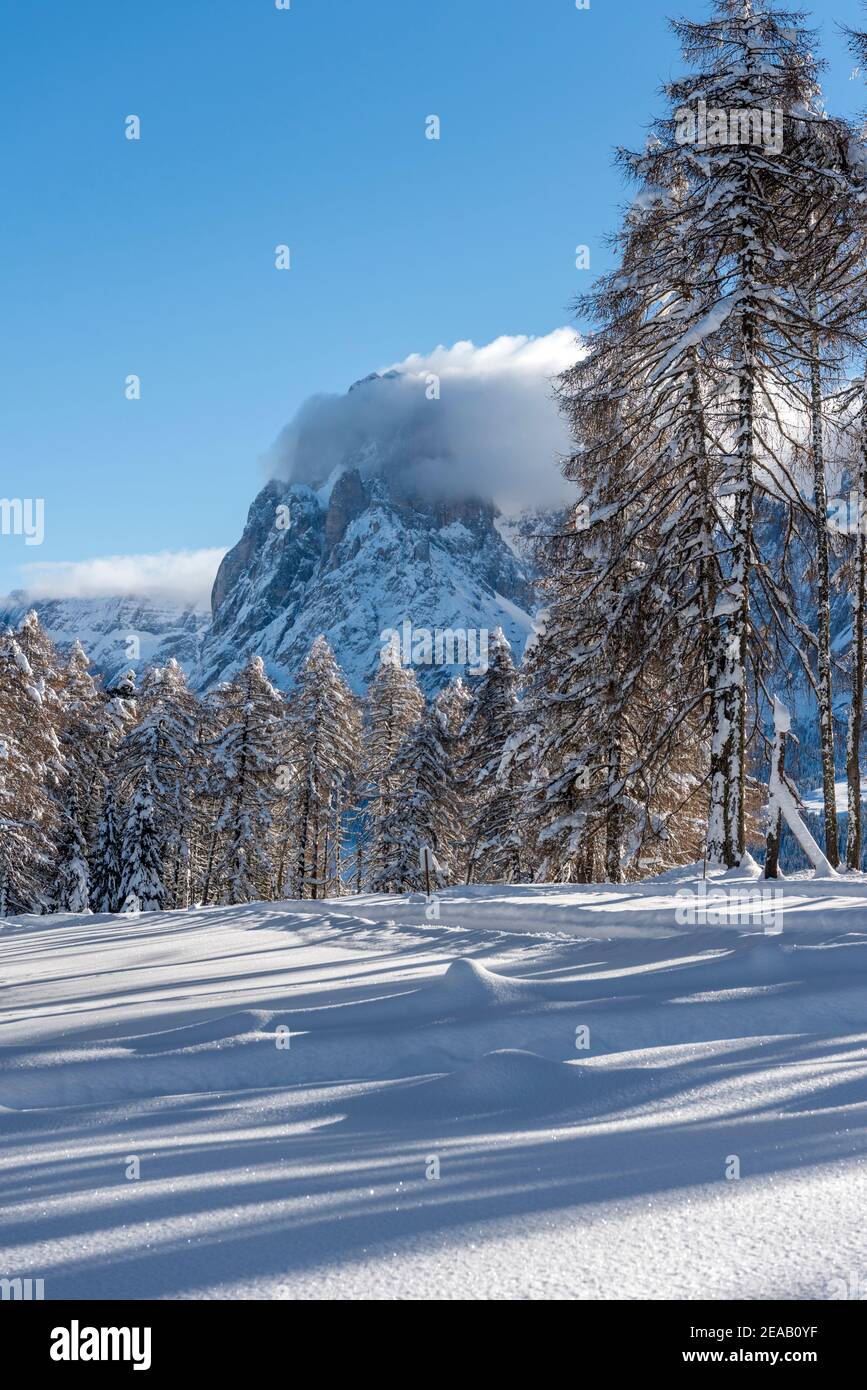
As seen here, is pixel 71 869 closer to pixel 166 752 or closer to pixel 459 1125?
pixel 166 752

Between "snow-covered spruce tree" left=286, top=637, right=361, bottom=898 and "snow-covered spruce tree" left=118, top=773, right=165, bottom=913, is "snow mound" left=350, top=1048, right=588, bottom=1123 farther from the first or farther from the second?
"snow-covered spruce tree" left=286, top=637, right=361, bottom=898

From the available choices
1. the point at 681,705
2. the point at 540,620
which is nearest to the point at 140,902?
the point at 540,620

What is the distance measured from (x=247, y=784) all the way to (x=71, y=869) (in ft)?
25.9

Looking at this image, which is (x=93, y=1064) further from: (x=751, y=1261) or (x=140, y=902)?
(x=140, y=902)

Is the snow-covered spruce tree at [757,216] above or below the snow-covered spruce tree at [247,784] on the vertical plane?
above

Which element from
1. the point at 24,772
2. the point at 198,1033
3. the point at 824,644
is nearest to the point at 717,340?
the point at 824,644

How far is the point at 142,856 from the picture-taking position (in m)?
31.0

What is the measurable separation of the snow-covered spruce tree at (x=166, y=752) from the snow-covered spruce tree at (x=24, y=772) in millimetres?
3950

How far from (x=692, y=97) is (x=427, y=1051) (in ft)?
40.5

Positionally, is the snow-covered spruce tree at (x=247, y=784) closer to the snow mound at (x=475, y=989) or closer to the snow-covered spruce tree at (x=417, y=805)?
the snow-covered spruce tree at (x=417, y=805)

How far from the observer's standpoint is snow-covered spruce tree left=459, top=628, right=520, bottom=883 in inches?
991

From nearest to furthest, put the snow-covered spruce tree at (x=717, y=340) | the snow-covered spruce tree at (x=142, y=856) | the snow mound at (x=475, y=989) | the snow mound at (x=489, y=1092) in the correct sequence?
the snow mound at (x=489, y=1092) < the snow mound at (x=475, y=989) < the snow-covered spruce tree at (x=717, y=340) < the snow-covered spruce tree at (x=142, y=856)

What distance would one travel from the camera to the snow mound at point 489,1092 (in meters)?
2.81

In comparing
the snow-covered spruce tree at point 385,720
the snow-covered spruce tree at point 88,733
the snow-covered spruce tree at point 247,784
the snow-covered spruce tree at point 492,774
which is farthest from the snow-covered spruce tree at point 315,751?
the snow-covered spruce tree at point 88,733
